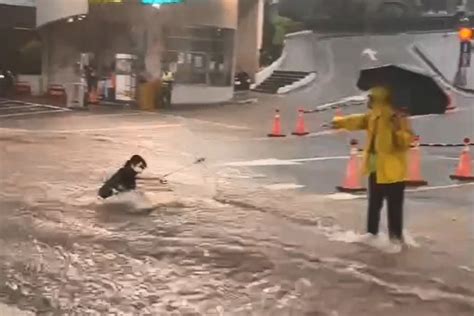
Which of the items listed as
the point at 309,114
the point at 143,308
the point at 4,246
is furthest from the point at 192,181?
the point at 309,114

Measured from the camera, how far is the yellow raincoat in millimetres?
7020

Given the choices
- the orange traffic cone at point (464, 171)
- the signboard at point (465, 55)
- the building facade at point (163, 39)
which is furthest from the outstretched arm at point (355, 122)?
the building facade at point (163, 39)

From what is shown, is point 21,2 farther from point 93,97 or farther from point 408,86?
point 408,86

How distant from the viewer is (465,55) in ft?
47.1

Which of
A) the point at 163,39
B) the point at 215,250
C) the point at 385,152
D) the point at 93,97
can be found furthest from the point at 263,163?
the point at 93,97

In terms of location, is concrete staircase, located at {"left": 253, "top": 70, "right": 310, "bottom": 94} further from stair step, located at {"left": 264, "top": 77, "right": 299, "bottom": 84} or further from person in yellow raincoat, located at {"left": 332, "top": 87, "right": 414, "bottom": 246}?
person in yellow raincoat, located at {"left": 332, "top": 87, "right": 414, "bottom": 246}

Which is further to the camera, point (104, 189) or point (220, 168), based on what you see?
point (220, 168)

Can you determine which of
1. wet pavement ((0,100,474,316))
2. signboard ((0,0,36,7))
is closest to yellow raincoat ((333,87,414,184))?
wet pavement ((0,100,474,316))

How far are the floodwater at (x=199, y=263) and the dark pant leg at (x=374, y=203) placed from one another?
0.68ft

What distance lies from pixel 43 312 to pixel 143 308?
23.4 inches

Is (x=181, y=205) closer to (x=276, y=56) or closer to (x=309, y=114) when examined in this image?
(x=309, y=114)

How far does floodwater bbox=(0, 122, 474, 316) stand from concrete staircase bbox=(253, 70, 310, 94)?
7489mm

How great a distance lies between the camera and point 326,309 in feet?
17.6

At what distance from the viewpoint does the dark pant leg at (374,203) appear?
7.26 metres
